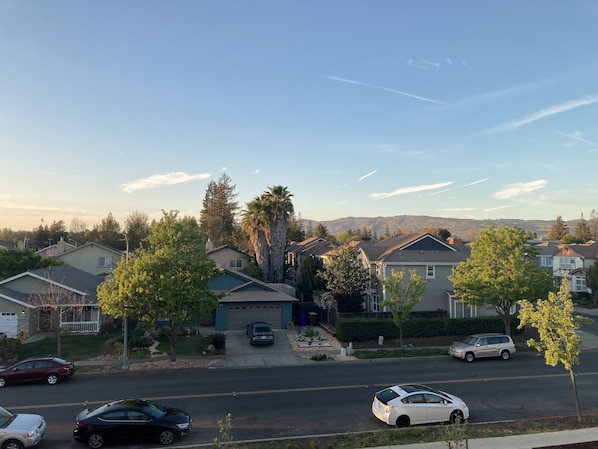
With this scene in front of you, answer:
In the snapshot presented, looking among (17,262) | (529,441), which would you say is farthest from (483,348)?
(17,262)

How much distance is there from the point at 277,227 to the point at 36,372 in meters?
30.8

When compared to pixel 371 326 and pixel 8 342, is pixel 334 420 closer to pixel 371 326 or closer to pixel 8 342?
pixel 371 326

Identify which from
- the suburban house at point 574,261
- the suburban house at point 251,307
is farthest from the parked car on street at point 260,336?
the suburban house at point 574,261

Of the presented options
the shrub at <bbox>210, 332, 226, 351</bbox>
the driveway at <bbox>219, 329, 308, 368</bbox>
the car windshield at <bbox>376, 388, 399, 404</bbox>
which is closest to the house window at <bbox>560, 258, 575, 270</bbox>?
the driveway at <bbox>219, 329, 308, 368</bbox>

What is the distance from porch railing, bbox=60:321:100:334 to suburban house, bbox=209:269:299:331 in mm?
9250

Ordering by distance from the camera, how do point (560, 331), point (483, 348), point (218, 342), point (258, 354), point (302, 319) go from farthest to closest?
point (302, 319), point (218, 342), point (258, 354), point (483, 348), point (560, 331)

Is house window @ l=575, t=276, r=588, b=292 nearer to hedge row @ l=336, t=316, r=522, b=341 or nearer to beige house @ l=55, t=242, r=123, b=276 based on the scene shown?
hedge row @ l=336, t=316, r=522, b=341

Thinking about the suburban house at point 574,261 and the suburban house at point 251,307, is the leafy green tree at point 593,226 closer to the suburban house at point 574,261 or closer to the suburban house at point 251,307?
the suburban house at point 574,261

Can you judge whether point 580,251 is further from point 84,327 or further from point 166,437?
point 166,437

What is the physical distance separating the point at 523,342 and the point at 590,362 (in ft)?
21.1

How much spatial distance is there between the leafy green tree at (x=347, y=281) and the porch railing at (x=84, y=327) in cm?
1883

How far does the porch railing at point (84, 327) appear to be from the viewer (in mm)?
32281

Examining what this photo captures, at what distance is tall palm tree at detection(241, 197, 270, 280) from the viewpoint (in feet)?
159

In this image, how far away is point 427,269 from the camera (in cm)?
3772
